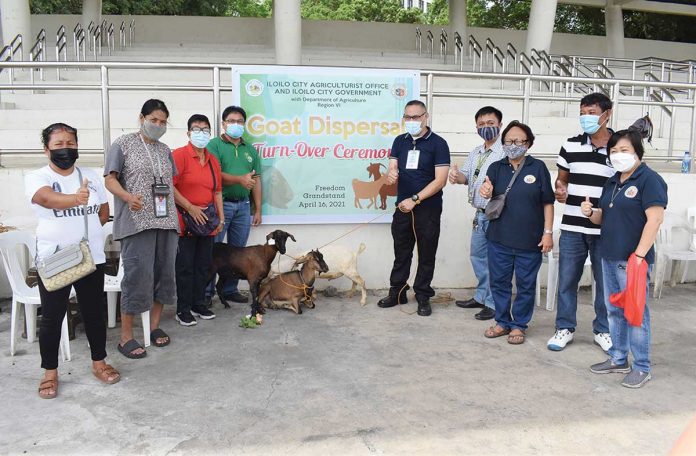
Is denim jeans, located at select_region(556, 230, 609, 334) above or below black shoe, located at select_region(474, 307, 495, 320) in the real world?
above

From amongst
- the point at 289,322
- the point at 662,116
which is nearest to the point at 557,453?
the point at 289,322

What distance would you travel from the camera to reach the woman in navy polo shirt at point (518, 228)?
424 centimetres

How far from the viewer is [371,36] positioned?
17312mm

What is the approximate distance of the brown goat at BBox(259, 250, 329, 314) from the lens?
5.06 metres

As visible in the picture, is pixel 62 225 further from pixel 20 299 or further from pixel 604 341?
pixel 604 341

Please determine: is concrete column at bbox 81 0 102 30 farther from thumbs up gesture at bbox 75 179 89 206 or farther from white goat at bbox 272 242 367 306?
thumbs up gesture at bbox 75 179 89 206

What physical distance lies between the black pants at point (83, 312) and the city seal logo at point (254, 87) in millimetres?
2381

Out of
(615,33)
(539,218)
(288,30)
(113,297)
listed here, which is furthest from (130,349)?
(615,33)

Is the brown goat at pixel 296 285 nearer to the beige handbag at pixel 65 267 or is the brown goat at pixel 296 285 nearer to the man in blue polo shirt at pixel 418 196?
the man in blue polo shirt at pixel 418 196

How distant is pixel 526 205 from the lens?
425cm

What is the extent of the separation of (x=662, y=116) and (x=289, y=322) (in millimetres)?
8317

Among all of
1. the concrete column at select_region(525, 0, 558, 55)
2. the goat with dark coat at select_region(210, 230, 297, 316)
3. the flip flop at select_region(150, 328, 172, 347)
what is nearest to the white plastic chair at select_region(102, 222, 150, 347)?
the flip flop at select_region(150, 328, 172, 347)

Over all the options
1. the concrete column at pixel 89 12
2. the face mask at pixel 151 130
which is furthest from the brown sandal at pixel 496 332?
the concrete column at pixel 89 12

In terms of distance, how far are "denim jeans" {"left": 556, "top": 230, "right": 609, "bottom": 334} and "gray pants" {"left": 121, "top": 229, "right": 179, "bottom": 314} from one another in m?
2.81
